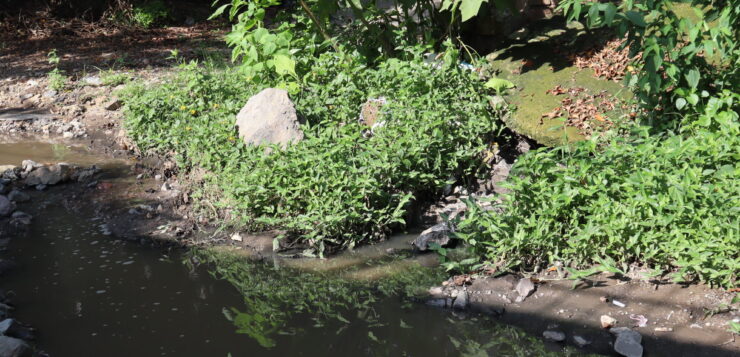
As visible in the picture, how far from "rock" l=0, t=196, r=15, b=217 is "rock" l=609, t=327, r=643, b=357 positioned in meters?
4.24

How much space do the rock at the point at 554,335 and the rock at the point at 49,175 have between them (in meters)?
4.22

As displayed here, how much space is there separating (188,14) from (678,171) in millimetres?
9773

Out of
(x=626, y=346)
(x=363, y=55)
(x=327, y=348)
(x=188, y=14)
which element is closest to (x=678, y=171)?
(x=626, y=346)

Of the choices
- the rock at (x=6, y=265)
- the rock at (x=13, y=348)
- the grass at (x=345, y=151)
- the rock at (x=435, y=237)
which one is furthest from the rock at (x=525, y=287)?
the rock at (x=6, y=265)

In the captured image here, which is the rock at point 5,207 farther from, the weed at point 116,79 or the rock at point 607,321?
the rock at point 607,321

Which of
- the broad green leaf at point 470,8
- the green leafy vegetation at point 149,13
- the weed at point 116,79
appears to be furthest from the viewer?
the green leafy vegetation at point 149,13

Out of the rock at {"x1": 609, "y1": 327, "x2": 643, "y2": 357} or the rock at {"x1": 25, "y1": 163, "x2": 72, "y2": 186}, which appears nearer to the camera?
the rock at {"x1": 609, "y1": 327, "x2": 643, "y2": 357}

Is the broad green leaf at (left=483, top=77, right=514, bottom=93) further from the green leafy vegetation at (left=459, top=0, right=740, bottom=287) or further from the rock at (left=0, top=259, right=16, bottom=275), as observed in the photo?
the rock at (left=0, top=259, right=16, bottom=275)

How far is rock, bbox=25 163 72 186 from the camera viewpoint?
19.4ft

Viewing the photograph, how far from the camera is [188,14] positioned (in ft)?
39.4

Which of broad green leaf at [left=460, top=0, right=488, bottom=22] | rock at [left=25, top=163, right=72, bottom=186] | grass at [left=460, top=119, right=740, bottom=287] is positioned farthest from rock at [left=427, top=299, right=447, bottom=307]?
rock at [left=25, top=163, right=72, bottom=186]

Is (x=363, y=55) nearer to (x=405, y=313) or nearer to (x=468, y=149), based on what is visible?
(x=468, y=149)

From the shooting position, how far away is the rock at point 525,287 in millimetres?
3730

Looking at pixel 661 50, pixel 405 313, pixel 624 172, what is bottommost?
pixel 405 313
